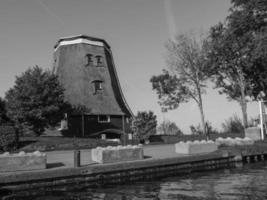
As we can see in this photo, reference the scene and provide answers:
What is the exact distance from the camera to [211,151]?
19469 millimetres

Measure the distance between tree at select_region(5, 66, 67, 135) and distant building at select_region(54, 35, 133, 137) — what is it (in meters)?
5.70

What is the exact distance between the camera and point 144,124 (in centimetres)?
3180

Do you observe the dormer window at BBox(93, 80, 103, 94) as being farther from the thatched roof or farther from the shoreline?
the shoreline

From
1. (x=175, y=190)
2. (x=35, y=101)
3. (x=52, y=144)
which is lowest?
(x=175, y=190)

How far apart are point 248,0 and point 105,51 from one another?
21.7m

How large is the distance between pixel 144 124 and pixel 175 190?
20.6 m

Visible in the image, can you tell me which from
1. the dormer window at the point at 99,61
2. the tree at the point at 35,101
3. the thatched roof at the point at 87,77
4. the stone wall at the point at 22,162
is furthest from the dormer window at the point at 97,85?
the stone wall at the point at 22,162

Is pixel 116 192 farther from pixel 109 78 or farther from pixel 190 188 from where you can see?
pixel 109 78

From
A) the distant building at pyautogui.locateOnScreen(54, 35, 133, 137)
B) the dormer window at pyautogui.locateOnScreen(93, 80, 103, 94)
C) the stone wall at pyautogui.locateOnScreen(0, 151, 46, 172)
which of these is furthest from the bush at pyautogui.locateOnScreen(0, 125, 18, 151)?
the dormer window at pyautogui.locateOnScreen(93, 80, 103, 94)

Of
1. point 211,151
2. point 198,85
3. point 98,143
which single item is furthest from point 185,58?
point 211,151

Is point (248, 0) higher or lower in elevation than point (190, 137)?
higher

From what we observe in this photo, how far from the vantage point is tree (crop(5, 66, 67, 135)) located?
97.2ft

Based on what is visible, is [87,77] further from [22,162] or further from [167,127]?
[22,162]

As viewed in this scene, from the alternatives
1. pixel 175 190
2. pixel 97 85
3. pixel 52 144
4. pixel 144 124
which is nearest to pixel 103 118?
pixel 97 85
